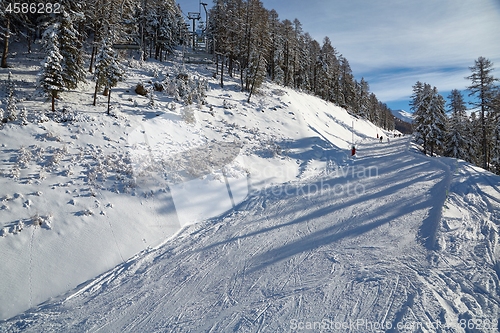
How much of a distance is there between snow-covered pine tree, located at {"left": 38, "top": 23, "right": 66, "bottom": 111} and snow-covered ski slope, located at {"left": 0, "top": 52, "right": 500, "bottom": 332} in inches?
51.9

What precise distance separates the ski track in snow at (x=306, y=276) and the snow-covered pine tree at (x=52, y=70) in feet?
38.3

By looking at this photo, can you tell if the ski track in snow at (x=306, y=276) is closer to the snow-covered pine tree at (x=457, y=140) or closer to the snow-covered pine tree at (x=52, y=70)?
the snow-covered pine tree at (x=52, y=70)

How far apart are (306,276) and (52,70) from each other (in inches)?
662

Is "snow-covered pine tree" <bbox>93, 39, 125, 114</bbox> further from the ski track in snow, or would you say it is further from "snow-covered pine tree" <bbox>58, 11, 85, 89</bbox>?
the ski track in snow

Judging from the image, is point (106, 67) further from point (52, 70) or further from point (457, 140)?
point (457, 140)

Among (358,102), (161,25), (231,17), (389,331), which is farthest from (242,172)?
(358,102)

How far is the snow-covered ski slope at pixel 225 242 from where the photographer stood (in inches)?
204

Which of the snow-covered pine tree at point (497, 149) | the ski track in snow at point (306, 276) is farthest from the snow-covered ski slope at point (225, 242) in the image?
the snow-covered pine tree at point (497, 149)

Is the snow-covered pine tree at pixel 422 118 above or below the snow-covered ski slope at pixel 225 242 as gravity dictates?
above

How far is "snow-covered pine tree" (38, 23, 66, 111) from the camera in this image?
1320 centimetres

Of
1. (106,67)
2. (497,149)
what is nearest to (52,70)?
(106,67)

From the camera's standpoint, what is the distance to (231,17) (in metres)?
29.7

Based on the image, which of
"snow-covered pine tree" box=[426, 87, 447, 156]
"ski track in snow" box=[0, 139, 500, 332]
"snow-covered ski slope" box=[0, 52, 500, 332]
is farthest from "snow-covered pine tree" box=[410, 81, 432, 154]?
"ski track in snow" box=[0, 139, 500, 332]

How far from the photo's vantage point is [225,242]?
8297mm
